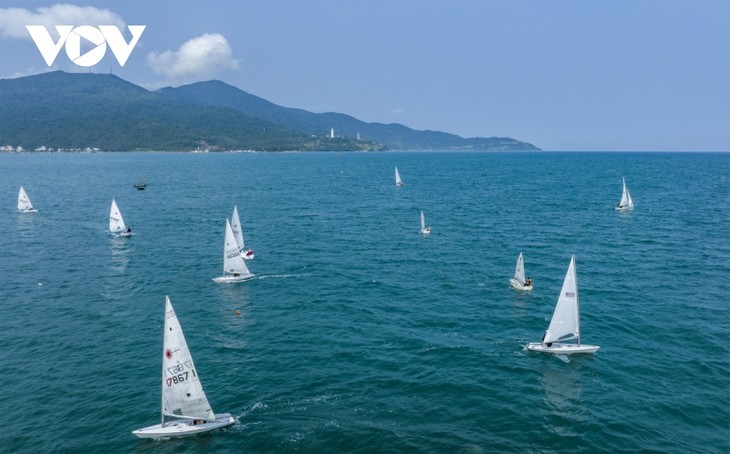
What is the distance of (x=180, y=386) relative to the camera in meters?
33.0

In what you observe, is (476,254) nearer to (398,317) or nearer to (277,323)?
(398,317)

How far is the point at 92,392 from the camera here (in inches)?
1501

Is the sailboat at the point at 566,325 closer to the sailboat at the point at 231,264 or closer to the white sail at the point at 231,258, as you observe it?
the sailboat at the point at 231,264

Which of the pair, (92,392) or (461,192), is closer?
(92,392)

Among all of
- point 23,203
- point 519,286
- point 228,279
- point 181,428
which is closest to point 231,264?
point 228,279

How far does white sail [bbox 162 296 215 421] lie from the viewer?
107 ft

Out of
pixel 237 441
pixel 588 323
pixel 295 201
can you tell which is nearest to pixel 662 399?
pixel 588 323

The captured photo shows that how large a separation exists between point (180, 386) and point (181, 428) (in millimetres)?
2870

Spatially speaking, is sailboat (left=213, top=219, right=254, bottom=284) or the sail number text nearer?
the sail number text

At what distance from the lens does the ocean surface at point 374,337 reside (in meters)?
33.6

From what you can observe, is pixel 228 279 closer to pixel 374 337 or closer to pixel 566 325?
pixel 374 337

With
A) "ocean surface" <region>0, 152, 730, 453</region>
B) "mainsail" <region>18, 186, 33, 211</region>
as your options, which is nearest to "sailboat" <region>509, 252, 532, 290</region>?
"ocean surface" <region>0, 152, 730, 453</region>

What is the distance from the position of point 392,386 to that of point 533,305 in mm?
24699

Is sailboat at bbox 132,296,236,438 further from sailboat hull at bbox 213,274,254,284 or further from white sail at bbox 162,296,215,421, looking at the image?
sailboat hull at bbox 213,274,254,284
